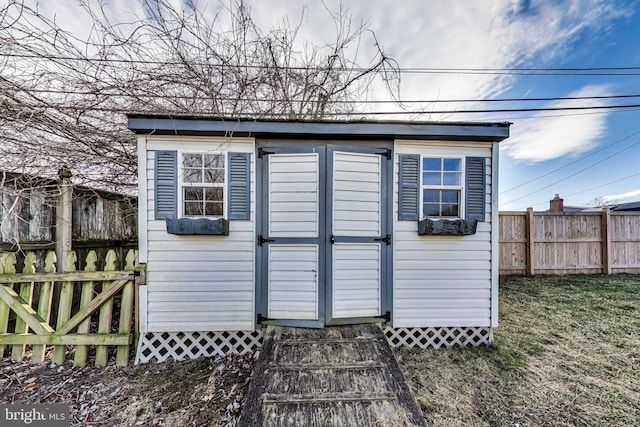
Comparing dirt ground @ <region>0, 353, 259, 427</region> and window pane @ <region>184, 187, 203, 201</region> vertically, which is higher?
window pane @ <region>184, 187, 203, 201</region>

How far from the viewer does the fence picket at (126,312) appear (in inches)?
110

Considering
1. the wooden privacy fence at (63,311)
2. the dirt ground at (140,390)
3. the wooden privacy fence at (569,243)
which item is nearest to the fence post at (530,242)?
the wooden privacy fence at (569,243)

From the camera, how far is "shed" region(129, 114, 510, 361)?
2.93 m

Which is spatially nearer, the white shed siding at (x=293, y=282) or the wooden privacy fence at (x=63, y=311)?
the wooden privacy fence at (x=63, y=311)

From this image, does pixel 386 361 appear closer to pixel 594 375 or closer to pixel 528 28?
pixel 594 375

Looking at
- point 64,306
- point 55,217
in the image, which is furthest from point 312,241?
point 55,217

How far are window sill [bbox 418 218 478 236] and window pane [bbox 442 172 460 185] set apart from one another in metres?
0.51

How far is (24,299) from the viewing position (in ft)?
9.14

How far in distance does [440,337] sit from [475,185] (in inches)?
81.9

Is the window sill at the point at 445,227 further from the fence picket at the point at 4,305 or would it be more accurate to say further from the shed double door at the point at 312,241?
the fence picket at the point at 4,305

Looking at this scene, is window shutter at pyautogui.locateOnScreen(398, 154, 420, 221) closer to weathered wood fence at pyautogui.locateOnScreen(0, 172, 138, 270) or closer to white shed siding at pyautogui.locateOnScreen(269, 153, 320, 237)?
white shed siding at pyautogui.locateOnScreen(269, 153, 320, 237)

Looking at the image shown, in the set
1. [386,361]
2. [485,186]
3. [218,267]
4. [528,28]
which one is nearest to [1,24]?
[218,267]

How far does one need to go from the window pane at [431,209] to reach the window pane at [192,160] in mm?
2966

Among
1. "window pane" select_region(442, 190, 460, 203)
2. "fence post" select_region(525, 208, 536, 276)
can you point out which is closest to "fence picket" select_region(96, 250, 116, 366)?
"window pane" select_region(442, 190, 460, 203)
